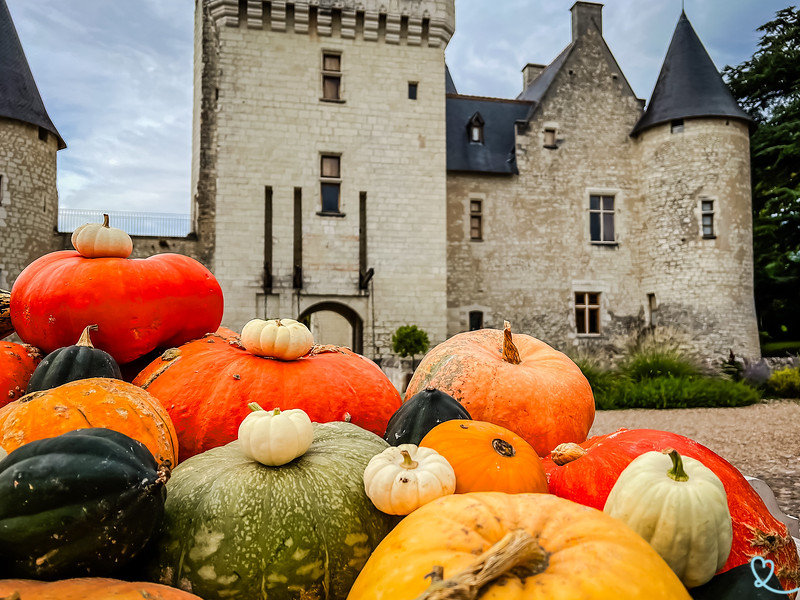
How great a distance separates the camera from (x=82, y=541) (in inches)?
45.9

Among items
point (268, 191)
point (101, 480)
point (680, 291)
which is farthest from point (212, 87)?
point (101, 480)

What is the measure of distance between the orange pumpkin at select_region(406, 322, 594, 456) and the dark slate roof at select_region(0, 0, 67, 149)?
16.9 meters

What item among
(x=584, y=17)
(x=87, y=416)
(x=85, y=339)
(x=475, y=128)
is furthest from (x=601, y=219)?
(x=87, y=416)

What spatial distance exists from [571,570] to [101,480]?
914 millimetres

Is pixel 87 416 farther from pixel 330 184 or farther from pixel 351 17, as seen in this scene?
pixel 351 17

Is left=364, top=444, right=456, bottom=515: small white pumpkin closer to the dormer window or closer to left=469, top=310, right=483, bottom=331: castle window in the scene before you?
left=469, top=310, right=483, bottom=331: castle window

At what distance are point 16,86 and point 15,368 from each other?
56.3 ft

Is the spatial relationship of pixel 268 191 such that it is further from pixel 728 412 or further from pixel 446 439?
pixel 446 439

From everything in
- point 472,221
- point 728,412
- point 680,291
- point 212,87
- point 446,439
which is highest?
point 212,87

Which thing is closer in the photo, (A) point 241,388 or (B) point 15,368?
(A) point 241,388

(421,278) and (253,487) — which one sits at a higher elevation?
(421,278)

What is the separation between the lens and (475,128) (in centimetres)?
1892

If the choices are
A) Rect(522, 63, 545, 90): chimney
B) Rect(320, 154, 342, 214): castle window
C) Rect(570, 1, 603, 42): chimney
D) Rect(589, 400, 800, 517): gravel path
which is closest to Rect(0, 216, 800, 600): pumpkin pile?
Rect(589, 400, 800, 517): gravel path

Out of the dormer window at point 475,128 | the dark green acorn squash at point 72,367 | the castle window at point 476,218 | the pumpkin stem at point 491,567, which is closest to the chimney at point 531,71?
the dormer window at point 475,128
